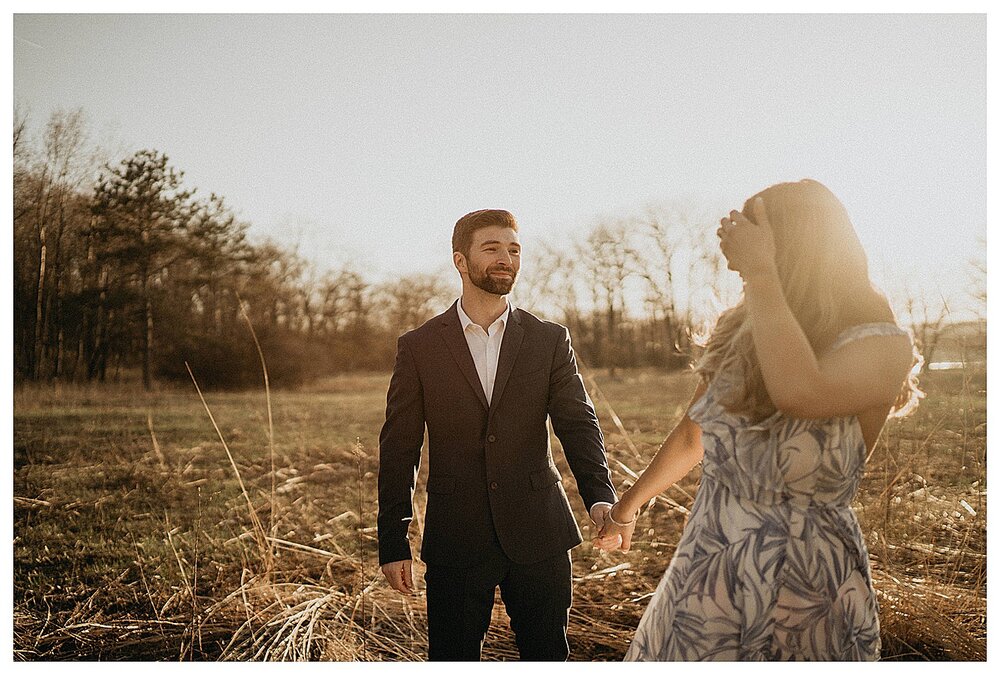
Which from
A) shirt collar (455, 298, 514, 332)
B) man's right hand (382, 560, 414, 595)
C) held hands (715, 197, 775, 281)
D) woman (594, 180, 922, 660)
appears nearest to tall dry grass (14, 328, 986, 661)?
man's right hand (382, 560, 414, 595)

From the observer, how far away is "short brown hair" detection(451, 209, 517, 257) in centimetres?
244

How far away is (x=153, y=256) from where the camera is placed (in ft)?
23.5

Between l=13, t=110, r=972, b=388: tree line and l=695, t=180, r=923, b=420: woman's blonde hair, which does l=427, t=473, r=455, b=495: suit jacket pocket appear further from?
l=13, t=110, r=972, b=388: tree line

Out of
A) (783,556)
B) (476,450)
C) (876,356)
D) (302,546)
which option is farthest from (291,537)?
(876,356)

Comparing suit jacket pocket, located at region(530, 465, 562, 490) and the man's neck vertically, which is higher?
the man's neck

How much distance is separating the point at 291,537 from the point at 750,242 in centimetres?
410

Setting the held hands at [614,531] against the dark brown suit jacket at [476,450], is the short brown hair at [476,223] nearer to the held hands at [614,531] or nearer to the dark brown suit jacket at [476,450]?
the dark brown suit jacket at [476,450]

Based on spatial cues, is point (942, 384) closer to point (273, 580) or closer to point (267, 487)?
point (273, 580)

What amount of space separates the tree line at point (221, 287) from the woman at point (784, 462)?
3.19m

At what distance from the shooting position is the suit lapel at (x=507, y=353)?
7.80ft

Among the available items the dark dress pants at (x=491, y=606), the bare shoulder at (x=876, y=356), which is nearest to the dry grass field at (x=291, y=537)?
the dark dress pants at (x=491, y=606)

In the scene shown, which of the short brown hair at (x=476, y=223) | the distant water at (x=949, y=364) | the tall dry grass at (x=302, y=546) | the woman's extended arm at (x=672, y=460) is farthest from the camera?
the distant water at (x=949, y=364)

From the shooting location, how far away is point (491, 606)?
2354 mm

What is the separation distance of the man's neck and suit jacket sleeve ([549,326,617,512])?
219 mm
